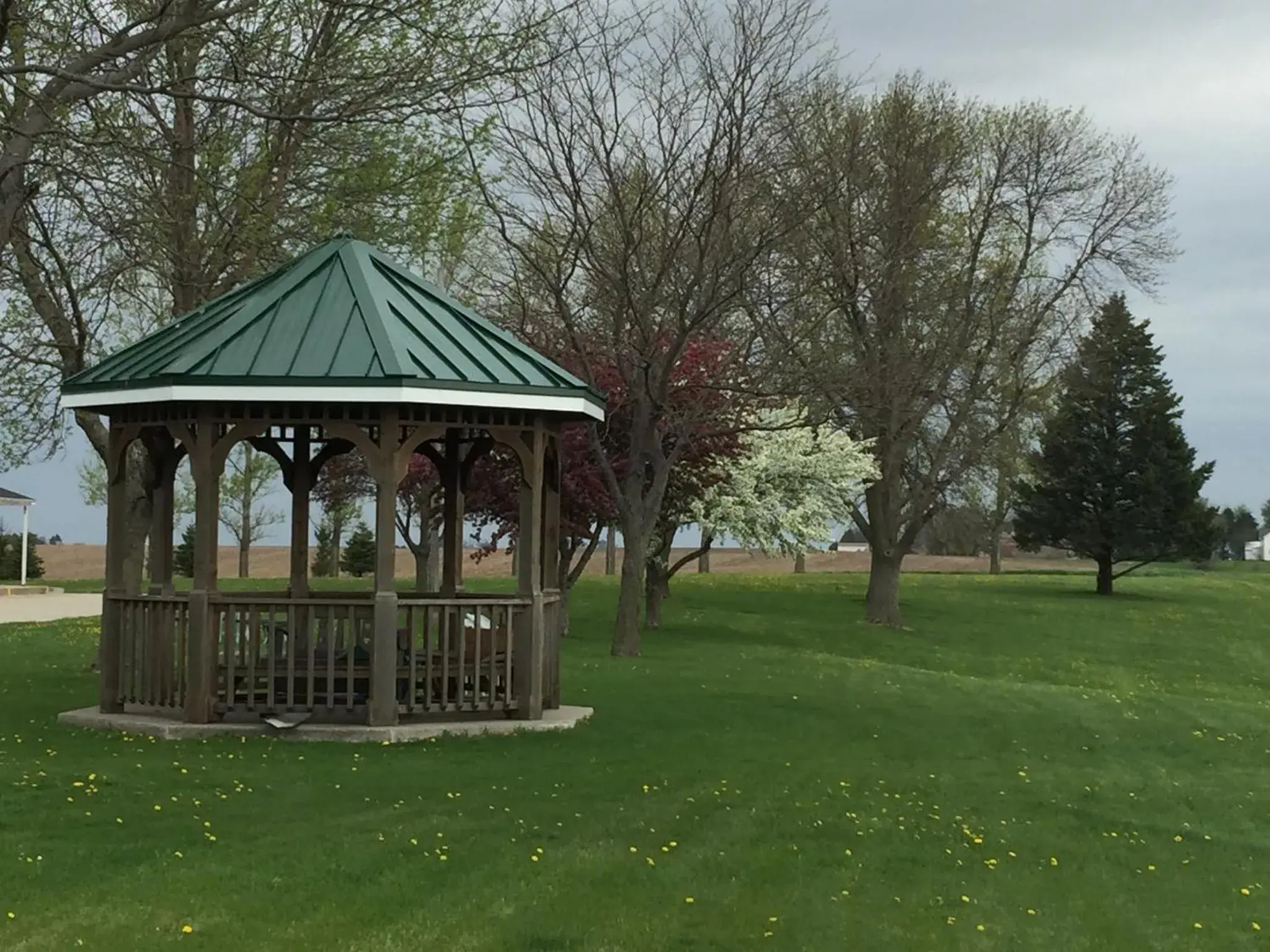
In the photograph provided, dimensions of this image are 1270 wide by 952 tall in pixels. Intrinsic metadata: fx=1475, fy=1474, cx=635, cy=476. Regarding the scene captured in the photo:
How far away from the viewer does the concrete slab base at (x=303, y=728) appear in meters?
12.7

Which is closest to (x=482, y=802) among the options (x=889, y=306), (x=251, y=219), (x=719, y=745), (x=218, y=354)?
(x=719, y=745)

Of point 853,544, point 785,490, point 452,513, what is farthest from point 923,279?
point 853,544

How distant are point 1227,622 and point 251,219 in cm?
3620

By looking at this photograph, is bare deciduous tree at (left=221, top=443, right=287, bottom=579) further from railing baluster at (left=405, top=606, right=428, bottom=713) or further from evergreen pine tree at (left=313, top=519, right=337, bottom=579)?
railing baluster at (left=405, top=606, right=428, bottom=713)

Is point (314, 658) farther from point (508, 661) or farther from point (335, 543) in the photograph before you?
point (335, 543)

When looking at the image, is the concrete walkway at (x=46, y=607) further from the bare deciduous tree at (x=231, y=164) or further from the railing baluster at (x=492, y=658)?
the railing baluster at (x=492, y=658)

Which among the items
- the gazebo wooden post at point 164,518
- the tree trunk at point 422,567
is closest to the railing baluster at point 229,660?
the gazebo wooden post at point 164,518

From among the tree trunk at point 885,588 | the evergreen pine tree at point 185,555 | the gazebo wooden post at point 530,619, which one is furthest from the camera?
the evergreen pine tree at point 185,555

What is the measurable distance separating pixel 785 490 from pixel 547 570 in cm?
1749

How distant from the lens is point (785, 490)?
32.5 metres

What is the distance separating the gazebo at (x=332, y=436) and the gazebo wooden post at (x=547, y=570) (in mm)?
42

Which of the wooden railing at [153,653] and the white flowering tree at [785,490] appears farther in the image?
the white flowering tree at [785,490]

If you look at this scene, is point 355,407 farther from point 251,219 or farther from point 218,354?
point 251,219

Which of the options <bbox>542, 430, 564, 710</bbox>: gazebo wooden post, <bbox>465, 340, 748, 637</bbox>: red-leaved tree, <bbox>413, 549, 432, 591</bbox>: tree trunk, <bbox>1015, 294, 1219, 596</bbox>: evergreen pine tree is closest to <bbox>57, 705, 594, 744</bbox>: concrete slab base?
<bbox>542, 430, 564, 710</bbox>: gazebo wooden post
